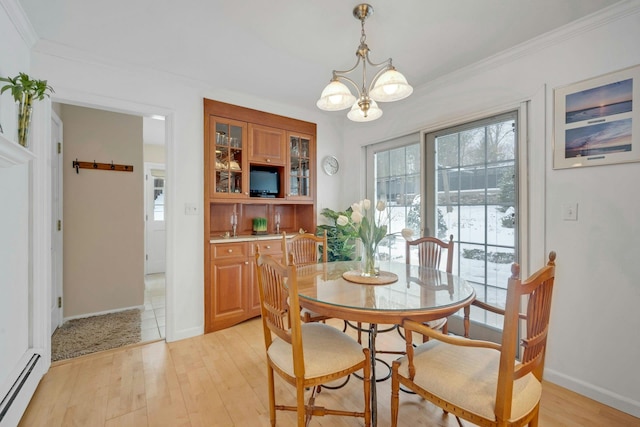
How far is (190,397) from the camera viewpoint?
191 cm

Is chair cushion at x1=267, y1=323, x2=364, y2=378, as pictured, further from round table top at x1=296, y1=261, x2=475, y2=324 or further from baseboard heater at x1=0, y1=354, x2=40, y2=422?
baseboard heater at x1=0, y1=354, x2=40, y2=422

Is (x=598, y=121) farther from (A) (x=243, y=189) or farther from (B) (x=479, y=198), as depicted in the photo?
(A) (x=243, y=189)

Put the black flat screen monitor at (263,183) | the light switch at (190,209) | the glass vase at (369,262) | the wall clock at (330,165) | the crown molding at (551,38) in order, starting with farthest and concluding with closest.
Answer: the wall clock at (330,165)
the black flat screen monitor at (263,183)
the light switch at (190,209)
the glass vase at (369,262)
the crown molding at (551,38)

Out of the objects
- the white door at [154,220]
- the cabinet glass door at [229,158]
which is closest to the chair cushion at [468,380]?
the cabinet glass door at [229,158]

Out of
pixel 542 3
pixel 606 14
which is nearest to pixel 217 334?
pixel 542 3

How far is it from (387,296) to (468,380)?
19.6 inches

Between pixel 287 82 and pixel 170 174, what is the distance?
57.9 inches

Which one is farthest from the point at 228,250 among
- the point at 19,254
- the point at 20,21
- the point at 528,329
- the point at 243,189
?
the point at 528,329

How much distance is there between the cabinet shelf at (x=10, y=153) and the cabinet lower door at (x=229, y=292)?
5.54 feet

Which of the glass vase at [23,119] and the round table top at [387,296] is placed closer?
the round table top at [387,296]

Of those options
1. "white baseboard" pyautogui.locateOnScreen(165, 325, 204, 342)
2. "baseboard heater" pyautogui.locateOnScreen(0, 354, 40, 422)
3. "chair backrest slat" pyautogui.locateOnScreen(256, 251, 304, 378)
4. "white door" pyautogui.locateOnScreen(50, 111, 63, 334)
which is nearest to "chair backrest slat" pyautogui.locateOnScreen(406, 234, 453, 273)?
"chair backrest slat" pyautogui.locateOnScreen(256, 251, 304, 378)

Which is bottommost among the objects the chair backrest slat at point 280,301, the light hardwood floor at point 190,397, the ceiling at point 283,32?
the light hardwood floor at point 190,397

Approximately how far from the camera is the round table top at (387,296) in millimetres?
1360

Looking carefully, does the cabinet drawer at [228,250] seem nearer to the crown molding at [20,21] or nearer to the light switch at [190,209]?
the light switch at [190,209]
